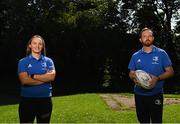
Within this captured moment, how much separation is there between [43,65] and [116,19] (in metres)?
35.5

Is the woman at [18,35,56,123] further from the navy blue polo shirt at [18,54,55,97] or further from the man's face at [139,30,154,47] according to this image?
the man's face at [139,30,154,47]

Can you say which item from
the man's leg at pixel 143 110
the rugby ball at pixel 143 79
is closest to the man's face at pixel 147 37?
the rugby ball at pixel 143 79

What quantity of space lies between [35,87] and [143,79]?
1.75 m

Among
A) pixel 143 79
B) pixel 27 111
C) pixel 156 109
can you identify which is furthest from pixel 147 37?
pixel 27 111

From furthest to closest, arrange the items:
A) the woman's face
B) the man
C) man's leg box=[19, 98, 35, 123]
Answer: the man, the woman's face, man's leg box=[19, 98, 35, 123]

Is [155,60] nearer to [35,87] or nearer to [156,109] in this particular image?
[156,109]

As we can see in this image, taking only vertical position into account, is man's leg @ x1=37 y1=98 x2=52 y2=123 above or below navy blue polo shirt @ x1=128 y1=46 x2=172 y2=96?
below

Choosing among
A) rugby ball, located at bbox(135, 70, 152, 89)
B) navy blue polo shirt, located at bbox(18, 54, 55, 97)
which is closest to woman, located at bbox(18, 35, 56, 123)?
navy blue polo shirt, located at bbox(18, 54, 55, 97)

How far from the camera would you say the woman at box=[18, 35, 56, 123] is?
23.4 feet

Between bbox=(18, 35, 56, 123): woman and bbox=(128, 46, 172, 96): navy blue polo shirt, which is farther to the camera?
bbox=(128, 46, 172, 96): navy blue polo shirt

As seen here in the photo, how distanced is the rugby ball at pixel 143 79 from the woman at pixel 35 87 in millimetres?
1428

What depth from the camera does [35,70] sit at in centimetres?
724

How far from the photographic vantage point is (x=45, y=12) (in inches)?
1474

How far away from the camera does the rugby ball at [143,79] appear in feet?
24.2
